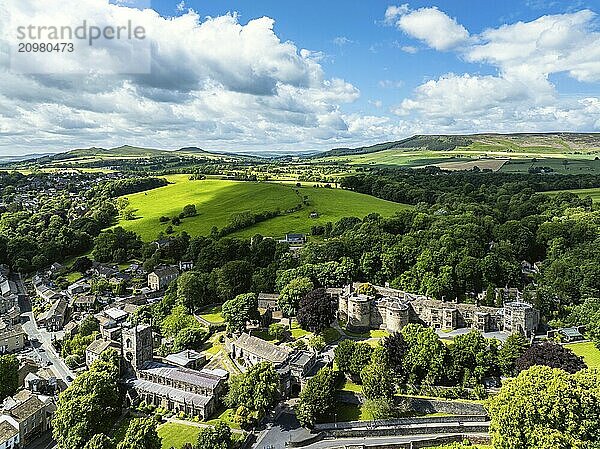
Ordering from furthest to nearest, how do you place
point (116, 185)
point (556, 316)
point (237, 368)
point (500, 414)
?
point (116, 185) → point (556, 316) → point (237, 368) → point (500, 414)

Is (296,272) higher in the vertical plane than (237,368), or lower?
higher

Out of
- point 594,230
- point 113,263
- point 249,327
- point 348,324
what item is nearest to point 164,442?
point 249,327

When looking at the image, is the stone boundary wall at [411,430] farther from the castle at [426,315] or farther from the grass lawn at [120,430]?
the grass lawn at [120,430]

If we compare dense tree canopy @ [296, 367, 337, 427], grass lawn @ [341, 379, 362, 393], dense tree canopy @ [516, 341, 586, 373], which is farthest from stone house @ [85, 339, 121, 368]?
dense tree canopy @ [516, 341, 586, 373]

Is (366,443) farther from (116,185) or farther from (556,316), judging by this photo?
(116,185)

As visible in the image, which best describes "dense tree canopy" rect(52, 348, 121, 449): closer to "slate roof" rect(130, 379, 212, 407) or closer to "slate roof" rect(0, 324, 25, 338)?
"slate roof" rect(130, 379, 212, 407)

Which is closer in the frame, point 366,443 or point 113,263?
point 366,443
